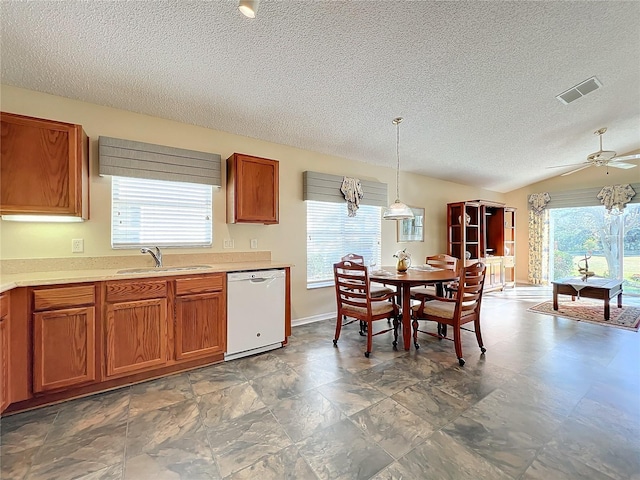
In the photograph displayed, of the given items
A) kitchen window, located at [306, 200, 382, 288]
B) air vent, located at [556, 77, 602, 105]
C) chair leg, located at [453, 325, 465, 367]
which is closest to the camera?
chair leg, located at [453, 325, 465, 367]

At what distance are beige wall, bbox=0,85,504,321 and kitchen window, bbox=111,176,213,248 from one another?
8 cm

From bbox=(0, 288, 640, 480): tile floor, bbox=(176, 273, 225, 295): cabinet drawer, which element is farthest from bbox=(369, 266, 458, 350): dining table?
bbox=(176, 273, 225, 295): cabinet drawer

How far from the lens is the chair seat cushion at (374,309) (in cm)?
288

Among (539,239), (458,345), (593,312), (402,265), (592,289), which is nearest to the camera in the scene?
(458,345)

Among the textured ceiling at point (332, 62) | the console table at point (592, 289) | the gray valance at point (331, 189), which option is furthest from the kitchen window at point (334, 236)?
the console table at point (592, 289)

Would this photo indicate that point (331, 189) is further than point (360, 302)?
Yes

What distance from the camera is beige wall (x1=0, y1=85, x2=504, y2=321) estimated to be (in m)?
2.29

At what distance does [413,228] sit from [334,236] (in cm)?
180

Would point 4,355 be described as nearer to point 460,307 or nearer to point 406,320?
point 406,320

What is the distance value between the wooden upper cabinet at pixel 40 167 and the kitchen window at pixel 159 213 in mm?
410

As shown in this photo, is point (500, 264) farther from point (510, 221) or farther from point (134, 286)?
point (134, 286)

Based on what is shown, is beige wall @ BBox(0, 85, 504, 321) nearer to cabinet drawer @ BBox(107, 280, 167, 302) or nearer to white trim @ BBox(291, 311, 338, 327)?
white trim @ BBox(291, 311, 338, 327)

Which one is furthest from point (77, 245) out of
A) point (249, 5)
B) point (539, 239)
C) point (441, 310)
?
point (539, 239)

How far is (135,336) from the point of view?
2.20 metres
